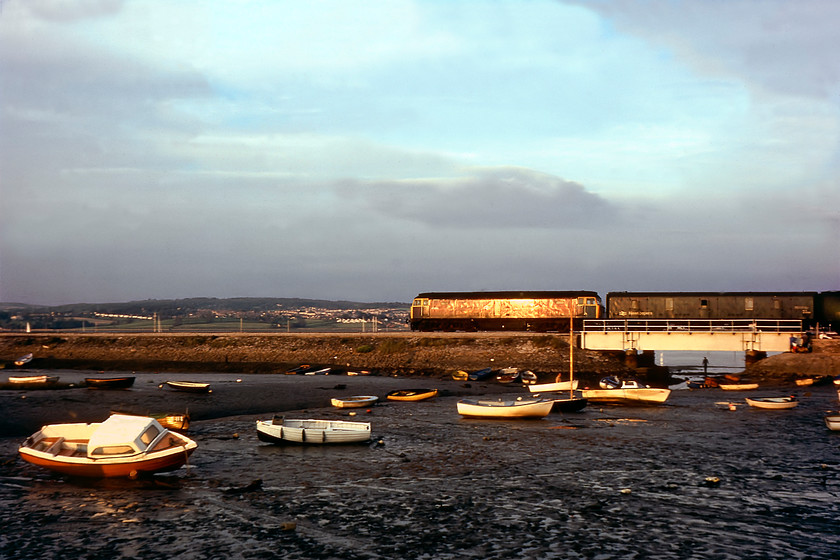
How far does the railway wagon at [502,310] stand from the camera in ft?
303

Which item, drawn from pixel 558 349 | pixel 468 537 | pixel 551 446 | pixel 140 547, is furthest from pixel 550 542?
pixel 558 349

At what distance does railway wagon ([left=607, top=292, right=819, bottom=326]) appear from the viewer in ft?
281

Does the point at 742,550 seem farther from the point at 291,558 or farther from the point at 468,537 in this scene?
the point at 291,558

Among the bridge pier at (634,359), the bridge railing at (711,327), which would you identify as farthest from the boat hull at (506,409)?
the bridge pier at (634,359)

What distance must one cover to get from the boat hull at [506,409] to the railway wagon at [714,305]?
47.2 m

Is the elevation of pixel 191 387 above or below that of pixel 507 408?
below

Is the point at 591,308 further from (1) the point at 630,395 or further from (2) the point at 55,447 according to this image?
(2) the point at 55,447

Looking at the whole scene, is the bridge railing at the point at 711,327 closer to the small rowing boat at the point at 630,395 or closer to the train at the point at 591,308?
the train at the point at 591,308

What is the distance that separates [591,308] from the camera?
93.0 meters

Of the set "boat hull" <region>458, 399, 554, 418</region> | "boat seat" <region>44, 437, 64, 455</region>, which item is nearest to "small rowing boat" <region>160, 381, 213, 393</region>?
"boat hull" <region>458, 399, 554, 418</region>

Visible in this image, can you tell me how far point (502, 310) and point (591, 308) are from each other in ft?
41.0

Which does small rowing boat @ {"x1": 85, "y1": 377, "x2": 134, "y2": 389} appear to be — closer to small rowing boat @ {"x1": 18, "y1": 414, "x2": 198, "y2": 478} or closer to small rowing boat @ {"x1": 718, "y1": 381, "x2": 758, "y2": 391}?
small rowing boat @ {"x1": 18, "y1": 414, "x2": 198, "y2": 478}

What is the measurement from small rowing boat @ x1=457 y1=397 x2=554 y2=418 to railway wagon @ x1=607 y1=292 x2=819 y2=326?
47.2 meters

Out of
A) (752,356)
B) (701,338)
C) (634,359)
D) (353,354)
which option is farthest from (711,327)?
(353,354)
